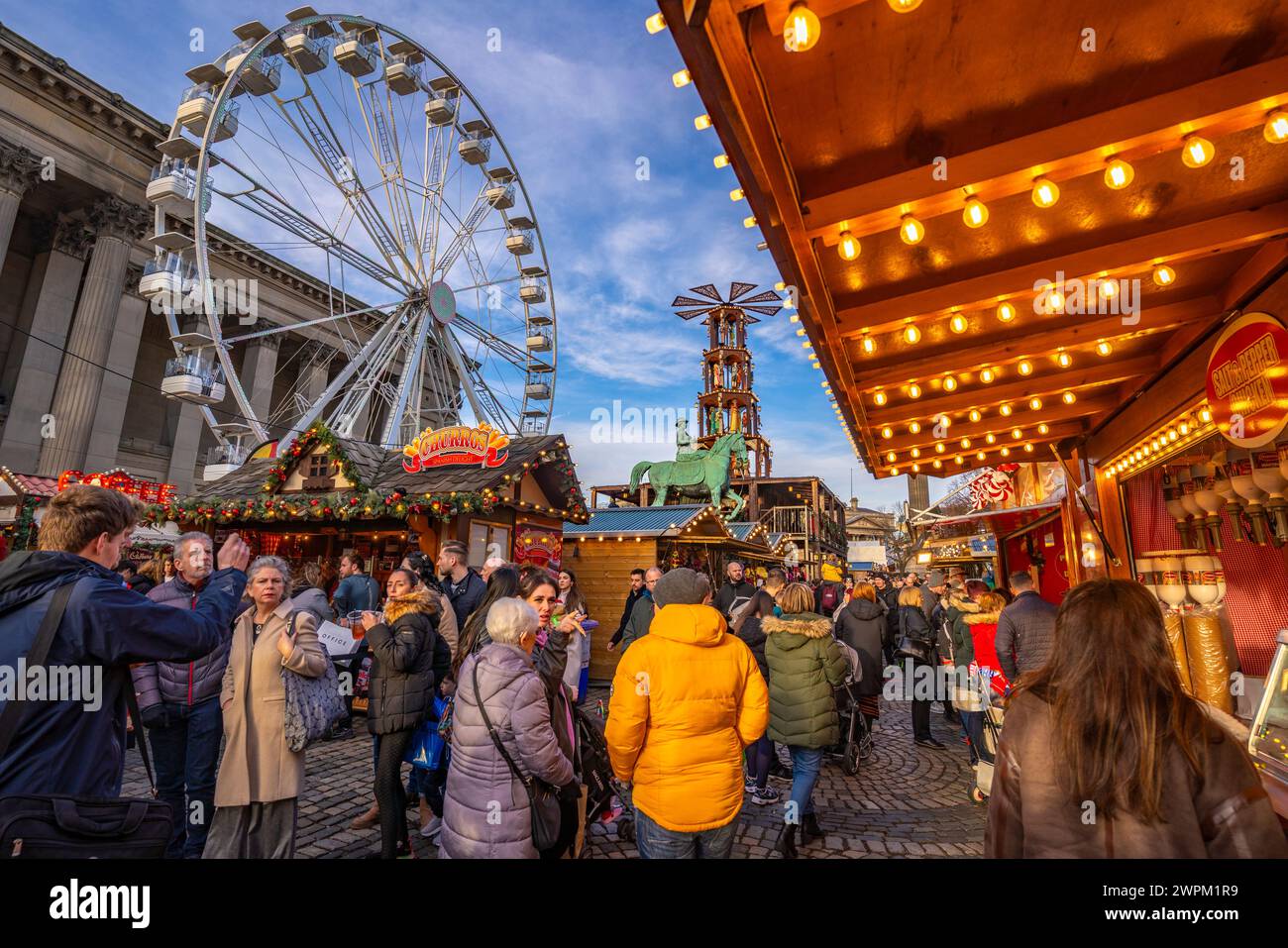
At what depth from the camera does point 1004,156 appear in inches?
111

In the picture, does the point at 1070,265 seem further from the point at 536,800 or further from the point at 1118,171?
the point at 536,800

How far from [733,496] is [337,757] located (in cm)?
1741

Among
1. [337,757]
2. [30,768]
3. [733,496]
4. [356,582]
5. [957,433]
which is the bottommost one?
[337,757]

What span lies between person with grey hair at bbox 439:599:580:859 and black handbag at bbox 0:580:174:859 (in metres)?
1.16

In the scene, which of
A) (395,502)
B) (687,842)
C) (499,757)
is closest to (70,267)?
(395,502)

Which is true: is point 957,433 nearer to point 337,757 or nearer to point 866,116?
point 866,116

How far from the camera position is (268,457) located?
13492 millimetres

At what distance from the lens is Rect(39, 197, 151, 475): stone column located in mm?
18891

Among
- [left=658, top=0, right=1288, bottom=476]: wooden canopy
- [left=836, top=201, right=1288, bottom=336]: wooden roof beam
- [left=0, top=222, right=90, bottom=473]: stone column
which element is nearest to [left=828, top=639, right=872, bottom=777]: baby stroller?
[left=836, top=201, right=1288, bottom=336]: wooden roof beam

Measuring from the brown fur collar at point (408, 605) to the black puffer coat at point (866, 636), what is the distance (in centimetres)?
457

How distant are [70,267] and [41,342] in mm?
3220

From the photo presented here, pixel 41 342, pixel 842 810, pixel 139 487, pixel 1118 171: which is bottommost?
pixel 842 810

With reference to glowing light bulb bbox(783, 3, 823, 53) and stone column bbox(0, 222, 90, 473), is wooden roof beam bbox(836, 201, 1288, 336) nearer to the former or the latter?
glowing light bulb bbox(783, 3, 823, 53)
